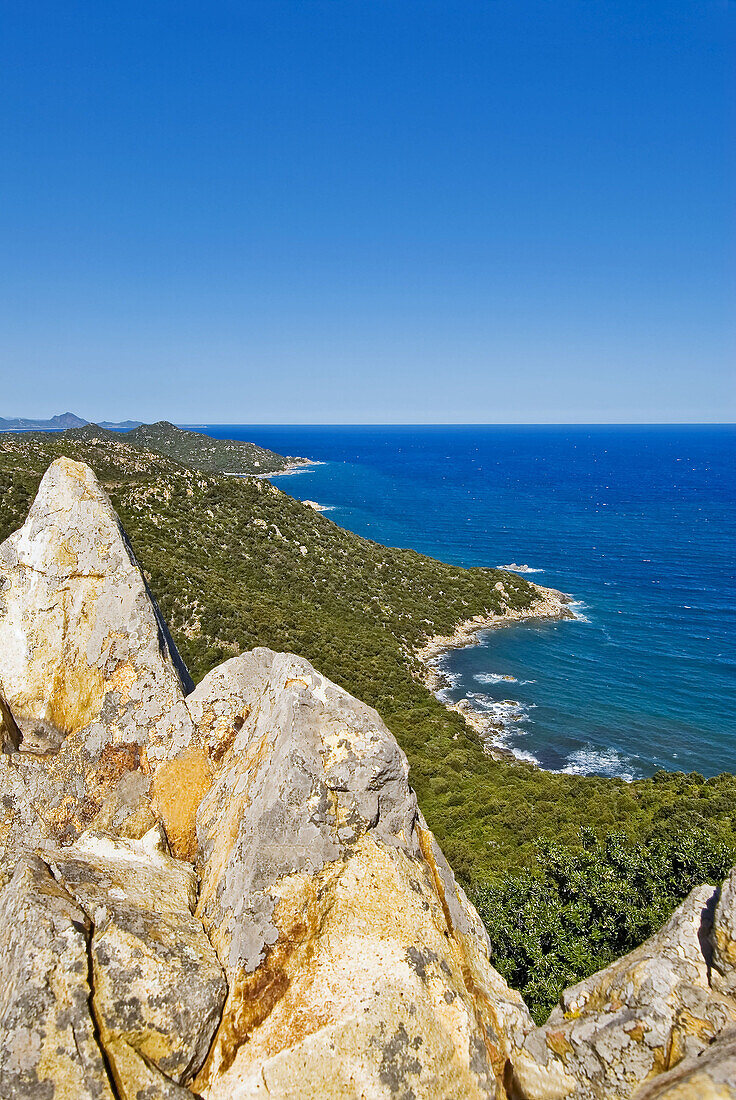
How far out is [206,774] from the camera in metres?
10.8

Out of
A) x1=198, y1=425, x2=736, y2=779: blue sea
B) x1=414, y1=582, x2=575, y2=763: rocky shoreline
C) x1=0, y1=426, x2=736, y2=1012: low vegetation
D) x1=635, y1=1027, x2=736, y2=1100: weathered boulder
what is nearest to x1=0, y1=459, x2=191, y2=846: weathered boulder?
x1=635, y1=1027, x2=736, y2=1100: weathered boulder

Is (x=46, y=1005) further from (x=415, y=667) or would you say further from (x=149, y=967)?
(x=415, y=667)

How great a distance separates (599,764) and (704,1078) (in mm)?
48382

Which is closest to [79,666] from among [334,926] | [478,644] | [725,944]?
[334,926]

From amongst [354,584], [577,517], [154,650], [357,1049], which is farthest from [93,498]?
[577,517]

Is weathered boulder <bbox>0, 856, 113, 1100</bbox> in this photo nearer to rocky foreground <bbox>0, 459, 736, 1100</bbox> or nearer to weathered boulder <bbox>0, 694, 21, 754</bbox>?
rocky foreground <bbox>0, 459, 736, 1100</bbox>

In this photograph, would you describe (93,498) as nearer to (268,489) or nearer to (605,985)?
(605,985)

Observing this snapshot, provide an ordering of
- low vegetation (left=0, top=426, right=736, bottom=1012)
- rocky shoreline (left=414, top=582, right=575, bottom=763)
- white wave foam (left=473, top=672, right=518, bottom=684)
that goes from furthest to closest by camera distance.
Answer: white wave foam (left=473, top=672, right=518, bottom=684) < rocky shoreline (left=414, top=582, right=575, bottom=763) < low vegetation (left=0, top=426, right=736, bottom=1012)

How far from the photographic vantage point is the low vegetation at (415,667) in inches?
699

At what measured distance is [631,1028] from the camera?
6.87m

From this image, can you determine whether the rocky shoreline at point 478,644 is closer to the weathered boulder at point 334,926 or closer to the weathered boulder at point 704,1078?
the weathered boulder at point 334,926

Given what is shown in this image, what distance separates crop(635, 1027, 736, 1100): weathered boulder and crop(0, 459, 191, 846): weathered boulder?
8046mm

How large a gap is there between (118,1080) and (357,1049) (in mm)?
2585

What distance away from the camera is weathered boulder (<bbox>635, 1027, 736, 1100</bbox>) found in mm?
5414
